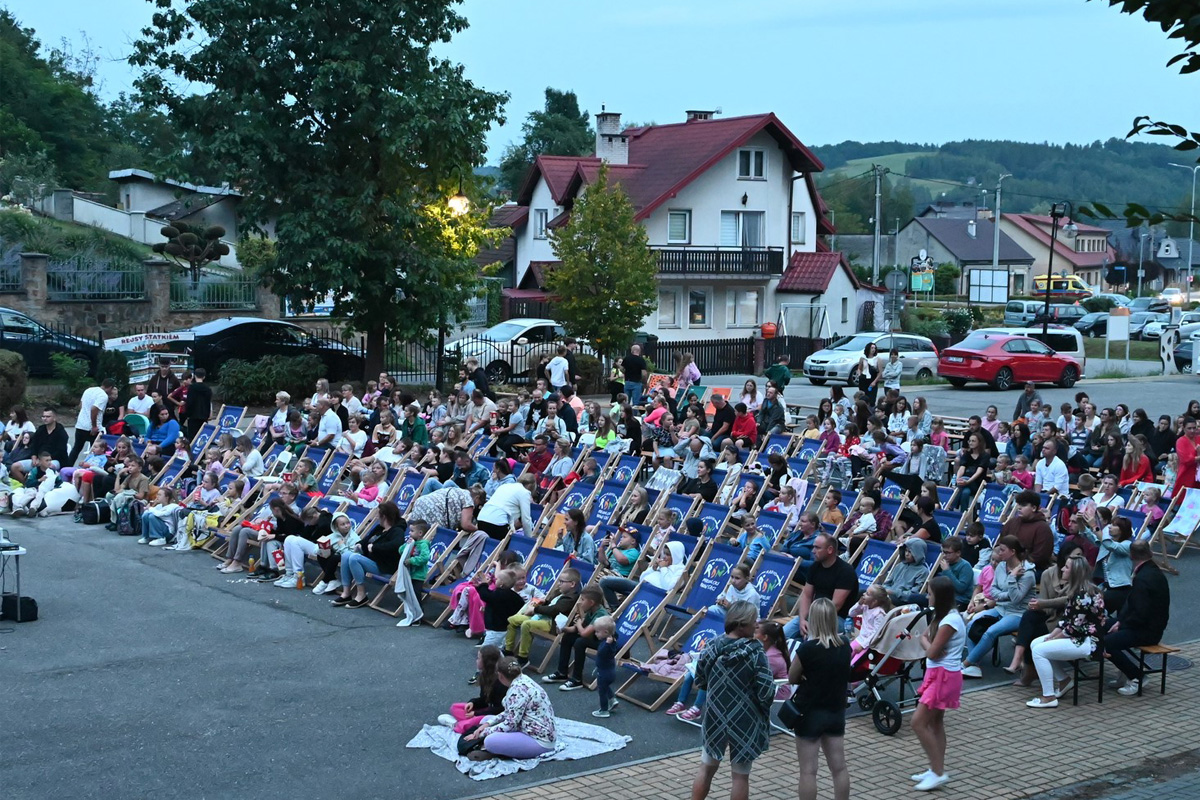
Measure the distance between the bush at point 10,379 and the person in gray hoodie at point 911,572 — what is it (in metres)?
17.6

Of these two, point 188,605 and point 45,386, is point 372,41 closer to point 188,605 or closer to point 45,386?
point 45,386

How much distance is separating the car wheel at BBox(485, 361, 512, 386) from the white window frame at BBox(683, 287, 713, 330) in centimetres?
1244

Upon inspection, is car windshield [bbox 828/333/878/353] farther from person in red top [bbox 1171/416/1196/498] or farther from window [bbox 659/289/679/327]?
person in red top [bbox 1171/416/1196/498]

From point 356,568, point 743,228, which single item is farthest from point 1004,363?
point 356,568

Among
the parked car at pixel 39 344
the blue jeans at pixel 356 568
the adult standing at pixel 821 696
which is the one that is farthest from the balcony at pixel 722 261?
the adult standing at pixel 821 696

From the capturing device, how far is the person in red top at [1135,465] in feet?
51.1

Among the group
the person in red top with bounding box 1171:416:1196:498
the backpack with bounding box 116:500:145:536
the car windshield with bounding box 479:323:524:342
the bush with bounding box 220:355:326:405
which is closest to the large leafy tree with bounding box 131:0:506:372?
the bush with bounding box 220:355:326:405

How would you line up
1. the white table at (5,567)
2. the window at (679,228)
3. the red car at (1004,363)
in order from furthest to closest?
the window at (679,228)
the red car at (1004,363)
the white table at (5,567)

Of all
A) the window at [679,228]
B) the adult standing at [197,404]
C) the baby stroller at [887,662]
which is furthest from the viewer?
the window at [679,228]

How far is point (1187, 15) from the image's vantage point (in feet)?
20.8

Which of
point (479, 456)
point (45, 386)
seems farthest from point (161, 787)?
point (45, 386)

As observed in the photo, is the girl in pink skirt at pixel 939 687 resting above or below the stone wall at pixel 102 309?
below

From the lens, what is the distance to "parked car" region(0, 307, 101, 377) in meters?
26.1

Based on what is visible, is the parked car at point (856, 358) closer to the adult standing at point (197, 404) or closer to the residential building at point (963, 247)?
the adult standing at point (197, 404)
